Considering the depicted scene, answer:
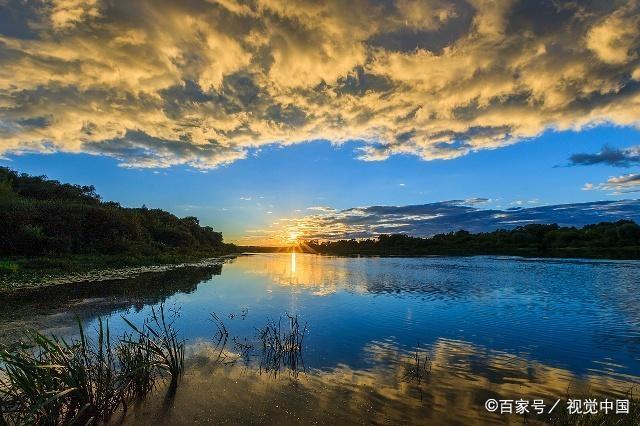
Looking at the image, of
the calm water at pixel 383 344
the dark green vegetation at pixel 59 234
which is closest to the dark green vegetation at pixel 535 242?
the calm water at pixel 383 344

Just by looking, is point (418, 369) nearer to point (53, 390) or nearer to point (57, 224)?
point (53, 390)

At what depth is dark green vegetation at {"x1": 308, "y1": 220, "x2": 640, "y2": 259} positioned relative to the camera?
108 meters

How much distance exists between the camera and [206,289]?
33344mm

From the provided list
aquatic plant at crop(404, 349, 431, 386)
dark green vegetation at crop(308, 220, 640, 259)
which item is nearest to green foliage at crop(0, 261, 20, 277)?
aquatic plant at crop(404, 349, 431, 386)

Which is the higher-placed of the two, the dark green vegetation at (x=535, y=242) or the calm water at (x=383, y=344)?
the dark green vegetation at (x=535, y=242)

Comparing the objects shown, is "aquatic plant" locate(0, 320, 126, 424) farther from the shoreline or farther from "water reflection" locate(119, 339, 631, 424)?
the shoreline

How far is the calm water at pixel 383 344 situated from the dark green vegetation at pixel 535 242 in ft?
258

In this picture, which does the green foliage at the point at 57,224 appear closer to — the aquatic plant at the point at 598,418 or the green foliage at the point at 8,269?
the green foliage at the point at 8,269

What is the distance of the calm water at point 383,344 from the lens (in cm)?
961

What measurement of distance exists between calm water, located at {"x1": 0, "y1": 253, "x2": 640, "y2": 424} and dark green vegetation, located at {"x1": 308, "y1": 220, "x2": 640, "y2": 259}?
7875 centimetres

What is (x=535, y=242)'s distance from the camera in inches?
5330

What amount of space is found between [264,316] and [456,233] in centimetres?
16232

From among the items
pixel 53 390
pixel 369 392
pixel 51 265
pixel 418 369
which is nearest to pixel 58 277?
pixel 51 265

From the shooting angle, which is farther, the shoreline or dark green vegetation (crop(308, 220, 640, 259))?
dark green vegetation (crop(308, 220, 640, 259))
